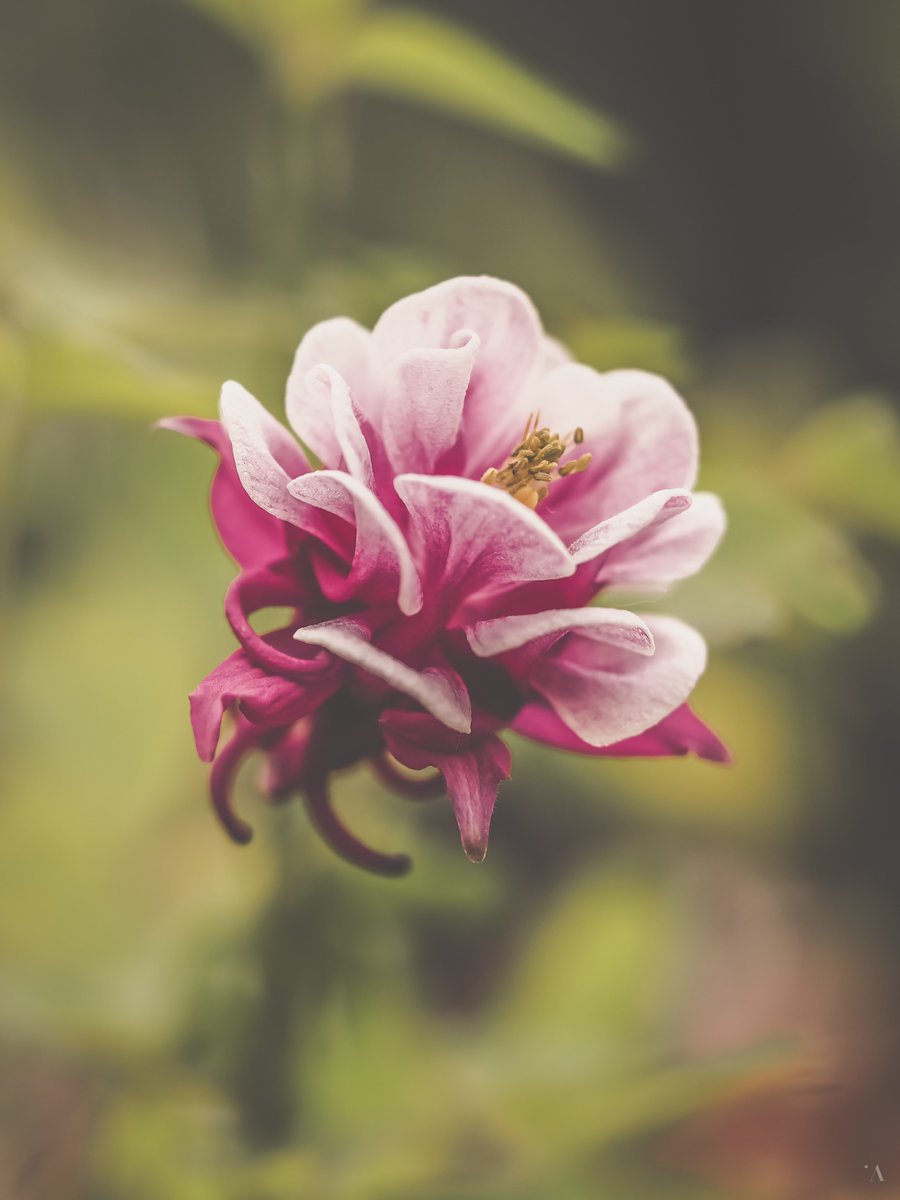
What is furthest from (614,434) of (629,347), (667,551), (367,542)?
(629,347)

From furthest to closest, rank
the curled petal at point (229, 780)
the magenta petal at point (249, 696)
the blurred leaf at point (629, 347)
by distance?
the blurred leaf at point (629, 347) < the curled petal at point (229, 780) < the magenta petal at point (249, 696)

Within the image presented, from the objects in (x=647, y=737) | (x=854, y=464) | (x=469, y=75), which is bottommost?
(x=647, y=737)

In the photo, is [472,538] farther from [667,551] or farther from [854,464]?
[854,464]

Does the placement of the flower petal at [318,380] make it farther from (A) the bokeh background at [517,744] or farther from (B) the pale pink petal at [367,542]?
(A) the bokeh background at [517,744]

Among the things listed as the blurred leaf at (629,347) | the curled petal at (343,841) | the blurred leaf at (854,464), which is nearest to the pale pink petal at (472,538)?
the curled petal at (343,841)

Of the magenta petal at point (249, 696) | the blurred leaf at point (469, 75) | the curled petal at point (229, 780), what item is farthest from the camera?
the blurred leaf at point (469, 75)

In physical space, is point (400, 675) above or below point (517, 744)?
above

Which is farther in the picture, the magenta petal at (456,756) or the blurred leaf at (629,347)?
the blurred leaf at (629,347)
